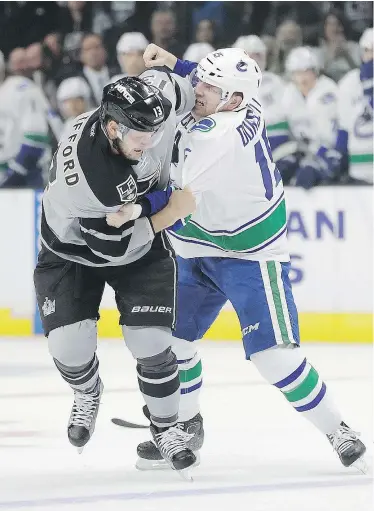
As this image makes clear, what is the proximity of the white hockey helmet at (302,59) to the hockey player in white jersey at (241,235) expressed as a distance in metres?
3.27

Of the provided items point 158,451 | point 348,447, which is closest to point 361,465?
point 348,447

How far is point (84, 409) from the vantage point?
3588 mm

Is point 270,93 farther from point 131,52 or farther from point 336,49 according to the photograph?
point 131,52

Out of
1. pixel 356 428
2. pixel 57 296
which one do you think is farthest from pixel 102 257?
pixel 356 428

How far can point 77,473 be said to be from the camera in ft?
11.7

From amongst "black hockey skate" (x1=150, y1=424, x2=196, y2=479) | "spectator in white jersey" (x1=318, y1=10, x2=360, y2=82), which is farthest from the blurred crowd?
"black hockey skate" (x1=150, y1=424, x2=196, y2=479)

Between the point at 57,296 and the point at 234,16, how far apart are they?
160 inches

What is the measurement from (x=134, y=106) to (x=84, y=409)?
3.30 ft

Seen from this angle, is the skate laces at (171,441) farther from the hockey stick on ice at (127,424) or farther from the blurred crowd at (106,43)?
the blurred crowd at (106,43)

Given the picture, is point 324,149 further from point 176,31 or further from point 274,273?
point 274,273

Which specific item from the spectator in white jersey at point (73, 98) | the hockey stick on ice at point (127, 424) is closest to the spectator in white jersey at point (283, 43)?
the spectator in white jersey at point (73, 98)

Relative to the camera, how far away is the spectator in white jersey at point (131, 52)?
23.2 feet

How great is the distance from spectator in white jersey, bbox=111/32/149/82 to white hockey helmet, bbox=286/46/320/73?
2.89ft

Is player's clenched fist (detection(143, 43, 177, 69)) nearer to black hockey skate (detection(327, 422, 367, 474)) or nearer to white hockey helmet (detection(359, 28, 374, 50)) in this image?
black hockey skate (detection(327, 422, 367, 474))
